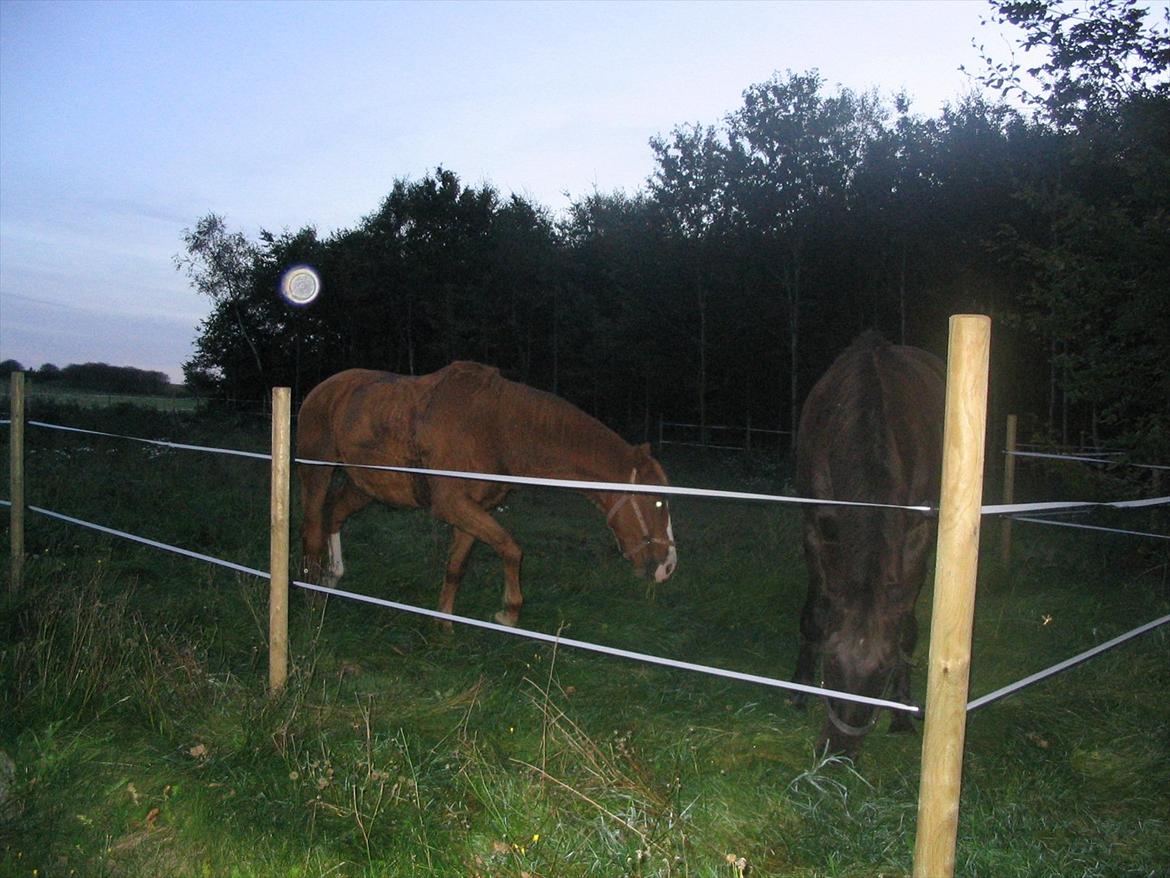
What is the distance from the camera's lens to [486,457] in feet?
19.4

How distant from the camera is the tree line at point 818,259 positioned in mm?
7457

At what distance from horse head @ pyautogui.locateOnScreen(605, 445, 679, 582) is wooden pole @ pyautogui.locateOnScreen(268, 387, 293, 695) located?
2.46m

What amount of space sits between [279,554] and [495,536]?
1.80 m

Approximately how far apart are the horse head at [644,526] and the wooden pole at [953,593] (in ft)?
11.3

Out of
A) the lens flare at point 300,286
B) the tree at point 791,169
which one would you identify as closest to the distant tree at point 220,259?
the lens flare at point 300,286

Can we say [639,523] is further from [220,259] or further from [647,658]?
[220,259]

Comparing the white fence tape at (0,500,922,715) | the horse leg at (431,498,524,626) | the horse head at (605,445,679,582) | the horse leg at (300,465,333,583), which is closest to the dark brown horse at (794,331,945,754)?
the white fence tape at (0,500,922,715)

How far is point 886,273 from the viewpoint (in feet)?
71.0

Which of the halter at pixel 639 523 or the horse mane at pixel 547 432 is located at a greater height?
the horse mane at pixel 547 432

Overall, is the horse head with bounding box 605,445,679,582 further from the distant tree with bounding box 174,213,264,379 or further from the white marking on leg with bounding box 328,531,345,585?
the distant tree with bounding box 174,213,264,379

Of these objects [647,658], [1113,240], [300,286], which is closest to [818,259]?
[1113,240]

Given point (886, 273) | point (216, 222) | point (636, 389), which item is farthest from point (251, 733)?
point (216, 222)

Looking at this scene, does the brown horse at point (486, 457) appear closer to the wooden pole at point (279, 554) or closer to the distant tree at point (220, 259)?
the wooden pole at point (279, 554)

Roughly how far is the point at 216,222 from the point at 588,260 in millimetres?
24303
